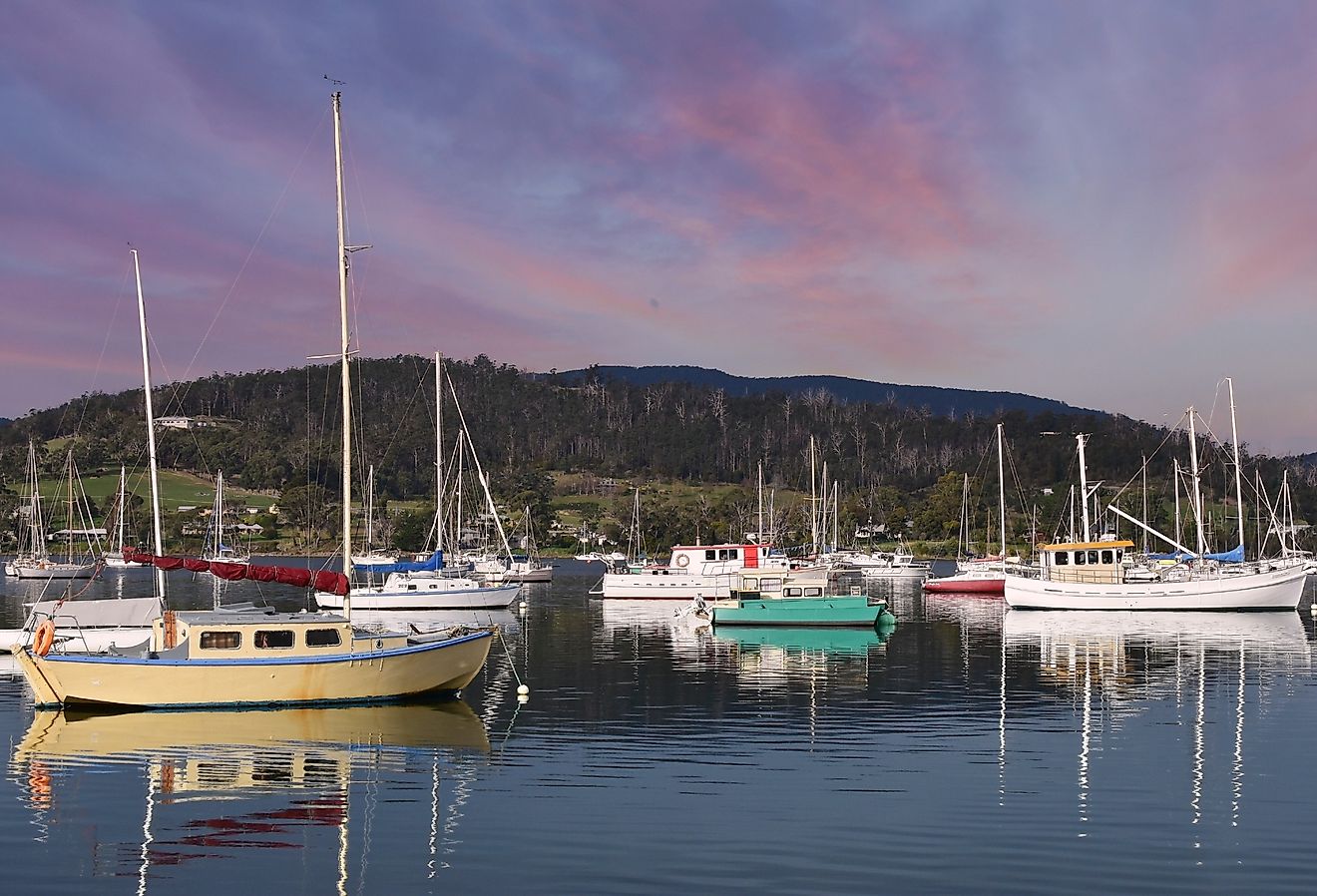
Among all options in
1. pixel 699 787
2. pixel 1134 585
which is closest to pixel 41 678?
pixel 699 787

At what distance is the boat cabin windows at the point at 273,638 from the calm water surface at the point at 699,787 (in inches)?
72.9

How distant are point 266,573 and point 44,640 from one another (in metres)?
6.91

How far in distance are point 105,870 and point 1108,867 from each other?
50.5 feet

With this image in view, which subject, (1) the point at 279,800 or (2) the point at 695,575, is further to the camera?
(2) the point at 695,575

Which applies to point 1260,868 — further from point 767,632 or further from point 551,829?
point 767,632

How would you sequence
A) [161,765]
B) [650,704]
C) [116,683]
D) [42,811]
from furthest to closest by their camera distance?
[650,704] < [116,683] < [161,765] < [42,811]

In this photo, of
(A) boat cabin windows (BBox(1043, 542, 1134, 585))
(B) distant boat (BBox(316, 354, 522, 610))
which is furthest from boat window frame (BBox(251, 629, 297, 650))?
(A) boat cabin windows (BBox(1043, 542, 1134, 585))

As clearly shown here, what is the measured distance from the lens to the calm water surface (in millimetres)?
18922

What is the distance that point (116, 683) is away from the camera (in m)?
33.2

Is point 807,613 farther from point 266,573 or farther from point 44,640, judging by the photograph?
A: point 44,640

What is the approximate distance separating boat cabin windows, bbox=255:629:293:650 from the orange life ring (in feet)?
17.5

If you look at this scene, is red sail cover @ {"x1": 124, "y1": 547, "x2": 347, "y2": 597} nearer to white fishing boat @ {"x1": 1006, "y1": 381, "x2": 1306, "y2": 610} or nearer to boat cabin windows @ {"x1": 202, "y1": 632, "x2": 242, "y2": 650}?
boat cabin windows @ {"x1": 202, "y1": 632, "x2": 242, "y2": 650}

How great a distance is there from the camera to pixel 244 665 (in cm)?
3312

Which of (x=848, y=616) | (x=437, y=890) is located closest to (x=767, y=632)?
(x=848, y=616)
